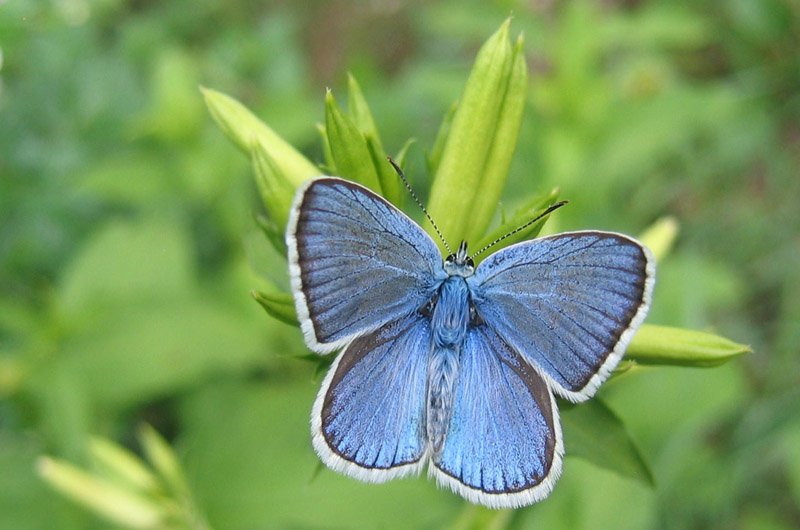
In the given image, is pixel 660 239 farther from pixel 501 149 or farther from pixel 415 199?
pixel 415 199

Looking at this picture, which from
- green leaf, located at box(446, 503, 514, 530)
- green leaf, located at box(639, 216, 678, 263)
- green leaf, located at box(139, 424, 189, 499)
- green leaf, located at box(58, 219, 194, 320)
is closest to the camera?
green leaf, located at box(639, 216, 678, 263)

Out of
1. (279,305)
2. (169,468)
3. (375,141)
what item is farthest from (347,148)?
(169,468)

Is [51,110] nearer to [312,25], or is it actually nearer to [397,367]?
[312,25]

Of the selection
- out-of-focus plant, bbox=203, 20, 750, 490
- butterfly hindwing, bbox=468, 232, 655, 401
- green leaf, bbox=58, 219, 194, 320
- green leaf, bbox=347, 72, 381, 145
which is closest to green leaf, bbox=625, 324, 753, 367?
out-of-focus plant, bbox=203, 20, 750, 490

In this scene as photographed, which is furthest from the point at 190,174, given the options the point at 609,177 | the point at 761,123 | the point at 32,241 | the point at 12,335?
the point at 761,123

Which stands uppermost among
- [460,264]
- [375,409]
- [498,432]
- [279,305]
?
[279,305]

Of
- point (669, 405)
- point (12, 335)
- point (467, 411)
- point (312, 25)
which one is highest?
point (312, 25)

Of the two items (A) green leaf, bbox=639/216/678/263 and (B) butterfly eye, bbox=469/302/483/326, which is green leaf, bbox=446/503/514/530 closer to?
(B) butterfly eye, bbox=469/302/483/326
